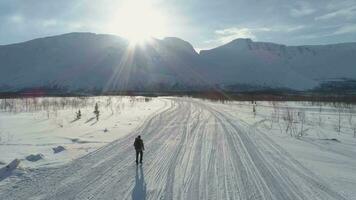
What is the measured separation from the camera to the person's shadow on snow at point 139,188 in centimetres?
643

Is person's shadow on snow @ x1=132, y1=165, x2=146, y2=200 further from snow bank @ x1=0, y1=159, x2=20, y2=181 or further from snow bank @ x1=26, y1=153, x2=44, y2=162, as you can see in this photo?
snow bank @ x1=26, y1=153, x2=44, y2=162

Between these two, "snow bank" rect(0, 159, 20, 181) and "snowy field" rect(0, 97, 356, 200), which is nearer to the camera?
"snowy field" rect(0, 97, 356, 200)

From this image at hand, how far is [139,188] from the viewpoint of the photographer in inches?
273

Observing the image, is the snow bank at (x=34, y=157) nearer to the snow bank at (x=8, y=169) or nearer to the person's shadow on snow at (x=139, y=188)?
the snow bank at (x=8, y=169)

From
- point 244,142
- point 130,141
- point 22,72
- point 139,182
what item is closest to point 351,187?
point 139,182

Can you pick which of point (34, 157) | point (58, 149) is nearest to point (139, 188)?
point (34, 157)

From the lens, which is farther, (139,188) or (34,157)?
(34,157)

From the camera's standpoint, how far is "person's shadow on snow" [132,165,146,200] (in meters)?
6.43

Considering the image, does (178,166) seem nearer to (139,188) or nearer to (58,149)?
(139,188)

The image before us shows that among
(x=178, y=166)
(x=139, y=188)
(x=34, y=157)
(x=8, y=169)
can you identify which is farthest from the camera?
(x=34, y=157)

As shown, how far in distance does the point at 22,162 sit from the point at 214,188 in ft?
17.5

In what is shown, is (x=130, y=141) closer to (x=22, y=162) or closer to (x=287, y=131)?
(x=22, y=162)

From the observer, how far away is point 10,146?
11469 millimetres

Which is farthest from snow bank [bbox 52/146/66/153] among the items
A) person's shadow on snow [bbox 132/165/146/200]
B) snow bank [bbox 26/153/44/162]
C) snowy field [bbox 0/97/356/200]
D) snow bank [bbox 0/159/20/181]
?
person's shadow on snow [bbox 132/165/146/200]
